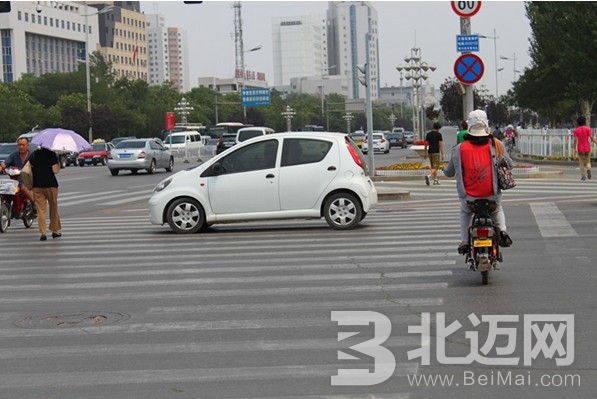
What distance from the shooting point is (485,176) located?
11.0 m

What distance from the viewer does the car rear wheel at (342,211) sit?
1728cm

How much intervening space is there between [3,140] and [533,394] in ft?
281

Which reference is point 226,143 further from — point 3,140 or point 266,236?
point 266,236

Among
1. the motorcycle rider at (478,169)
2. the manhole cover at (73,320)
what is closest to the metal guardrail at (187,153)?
the motorcycle rider at (478,169)

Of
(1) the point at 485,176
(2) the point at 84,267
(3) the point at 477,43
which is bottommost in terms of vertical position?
(2) the point at 84,267

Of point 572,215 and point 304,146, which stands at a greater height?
point 304,146

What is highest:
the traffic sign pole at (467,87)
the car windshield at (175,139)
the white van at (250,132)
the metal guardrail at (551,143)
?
the traffic sign pole at (467,87)

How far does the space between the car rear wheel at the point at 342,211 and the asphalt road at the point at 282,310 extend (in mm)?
320

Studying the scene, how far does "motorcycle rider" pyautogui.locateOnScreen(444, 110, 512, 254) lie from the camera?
11.0 metres

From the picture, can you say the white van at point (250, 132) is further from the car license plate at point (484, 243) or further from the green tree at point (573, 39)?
the car license plate at point (484, 243)

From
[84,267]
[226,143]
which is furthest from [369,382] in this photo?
[226,143]

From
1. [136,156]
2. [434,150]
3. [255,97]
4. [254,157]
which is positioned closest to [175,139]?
[136,156]

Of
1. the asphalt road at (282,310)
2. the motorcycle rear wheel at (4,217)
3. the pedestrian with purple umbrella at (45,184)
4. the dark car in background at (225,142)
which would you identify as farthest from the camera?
the dark car in background at (225,142)

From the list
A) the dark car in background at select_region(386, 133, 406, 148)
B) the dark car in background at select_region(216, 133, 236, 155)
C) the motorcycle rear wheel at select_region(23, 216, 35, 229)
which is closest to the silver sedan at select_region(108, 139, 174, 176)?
the dark car in background at select_region(216, 133, 236, 155)
